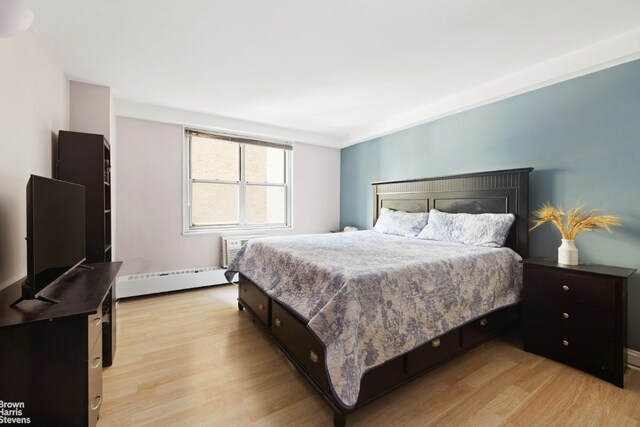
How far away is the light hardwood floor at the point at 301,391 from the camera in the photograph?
1525 mm

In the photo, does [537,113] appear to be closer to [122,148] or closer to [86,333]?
[86,333]

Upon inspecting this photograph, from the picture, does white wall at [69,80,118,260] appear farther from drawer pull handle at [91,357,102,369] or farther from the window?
drawer pull handle at [91,357,102,369]

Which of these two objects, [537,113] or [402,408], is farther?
[537,113]

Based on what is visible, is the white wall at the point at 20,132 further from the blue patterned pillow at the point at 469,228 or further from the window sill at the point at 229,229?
the blue patterned pillow at the point at 469,228

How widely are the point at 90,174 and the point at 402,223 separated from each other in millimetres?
3199

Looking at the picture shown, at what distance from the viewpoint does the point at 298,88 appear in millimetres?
2982

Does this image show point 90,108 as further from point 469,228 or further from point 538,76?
point 538,76

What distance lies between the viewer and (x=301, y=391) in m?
1.75

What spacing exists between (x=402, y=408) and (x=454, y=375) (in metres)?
0.56

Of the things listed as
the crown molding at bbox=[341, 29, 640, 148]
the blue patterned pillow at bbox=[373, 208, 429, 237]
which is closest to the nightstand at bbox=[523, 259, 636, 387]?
the blue patterned pillow at bbox=[373, 208, 429, 237]

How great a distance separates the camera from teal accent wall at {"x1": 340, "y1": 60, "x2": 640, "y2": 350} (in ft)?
6.85

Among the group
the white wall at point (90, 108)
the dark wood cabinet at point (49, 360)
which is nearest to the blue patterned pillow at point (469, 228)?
the dark wood cabinet at point (49, 360)

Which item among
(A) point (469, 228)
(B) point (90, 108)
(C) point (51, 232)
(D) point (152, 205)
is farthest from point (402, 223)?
(B) point (90, 108)

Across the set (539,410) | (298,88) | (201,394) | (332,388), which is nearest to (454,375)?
(539,410)
